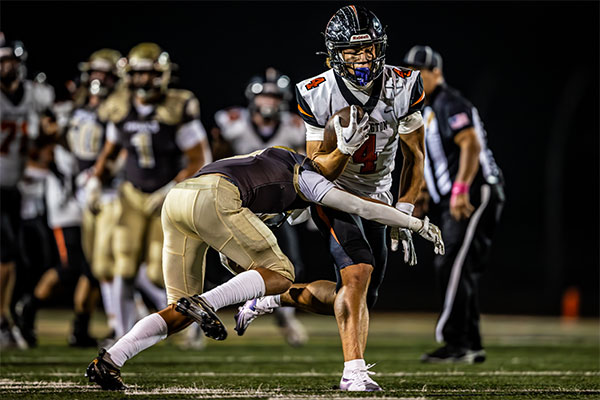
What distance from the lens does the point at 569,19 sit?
18859 millimetres

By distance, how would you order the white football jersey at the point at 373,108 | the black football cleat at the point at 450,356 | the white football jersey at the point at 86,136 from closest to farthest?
1. the white football jersey at the point at 373,108
2. the black football cleat at the point at 450,356
3. the white football jersey at the point at 86,136

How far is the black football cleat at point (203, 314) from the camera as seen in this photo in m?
3.65

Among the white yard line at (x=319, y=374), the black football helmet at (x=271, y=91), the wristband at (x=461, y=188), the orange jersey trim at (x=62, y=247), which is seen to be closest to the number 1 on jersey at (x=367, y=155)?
the white yard line at (x=319, y=374)

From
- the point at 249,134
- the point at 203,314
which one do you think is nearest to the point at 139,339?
the point at 203,314

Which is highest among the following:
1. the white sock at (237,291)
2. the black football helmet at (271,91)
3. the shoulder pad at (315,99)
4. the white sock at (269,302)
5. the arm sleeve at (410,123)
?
the black football helmet at (271,91)

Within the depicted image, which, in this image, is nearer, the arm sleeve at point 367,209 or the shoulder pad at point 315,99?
the arm sleeve at point 367,209

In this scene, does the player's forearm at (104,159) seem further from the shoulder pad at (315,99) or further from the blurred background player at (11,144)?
the shoulder pad at (315,99)

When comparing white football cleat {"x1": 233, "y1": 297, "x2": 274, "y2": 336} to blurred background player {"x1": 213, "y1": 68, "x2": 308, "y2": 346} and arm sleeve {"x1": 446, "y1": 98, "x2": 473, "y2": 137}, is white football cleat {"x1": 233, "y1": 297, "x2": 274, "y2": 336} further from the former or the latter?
blurred background player {"x1": 213, "y1": 68, "x2": 308, "y2": 346}

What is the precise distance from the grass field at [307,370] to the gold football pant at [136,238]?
0.57 meters

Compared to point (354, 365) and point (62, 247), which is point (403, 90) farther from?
point (62, 247)

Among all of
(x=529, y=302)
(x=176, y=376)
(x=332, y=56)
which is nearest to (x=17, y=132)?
(x=176, y=376)

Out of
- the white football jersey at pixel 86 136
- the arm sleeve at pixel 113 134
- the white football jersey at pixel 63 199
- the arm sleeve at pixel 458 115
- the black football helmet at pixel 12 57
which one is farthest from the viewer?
the white football jersey at pixel 63 199

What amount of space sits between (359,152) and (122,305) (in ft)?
9.82

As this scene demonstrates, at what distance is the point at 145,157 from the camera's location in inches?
268
